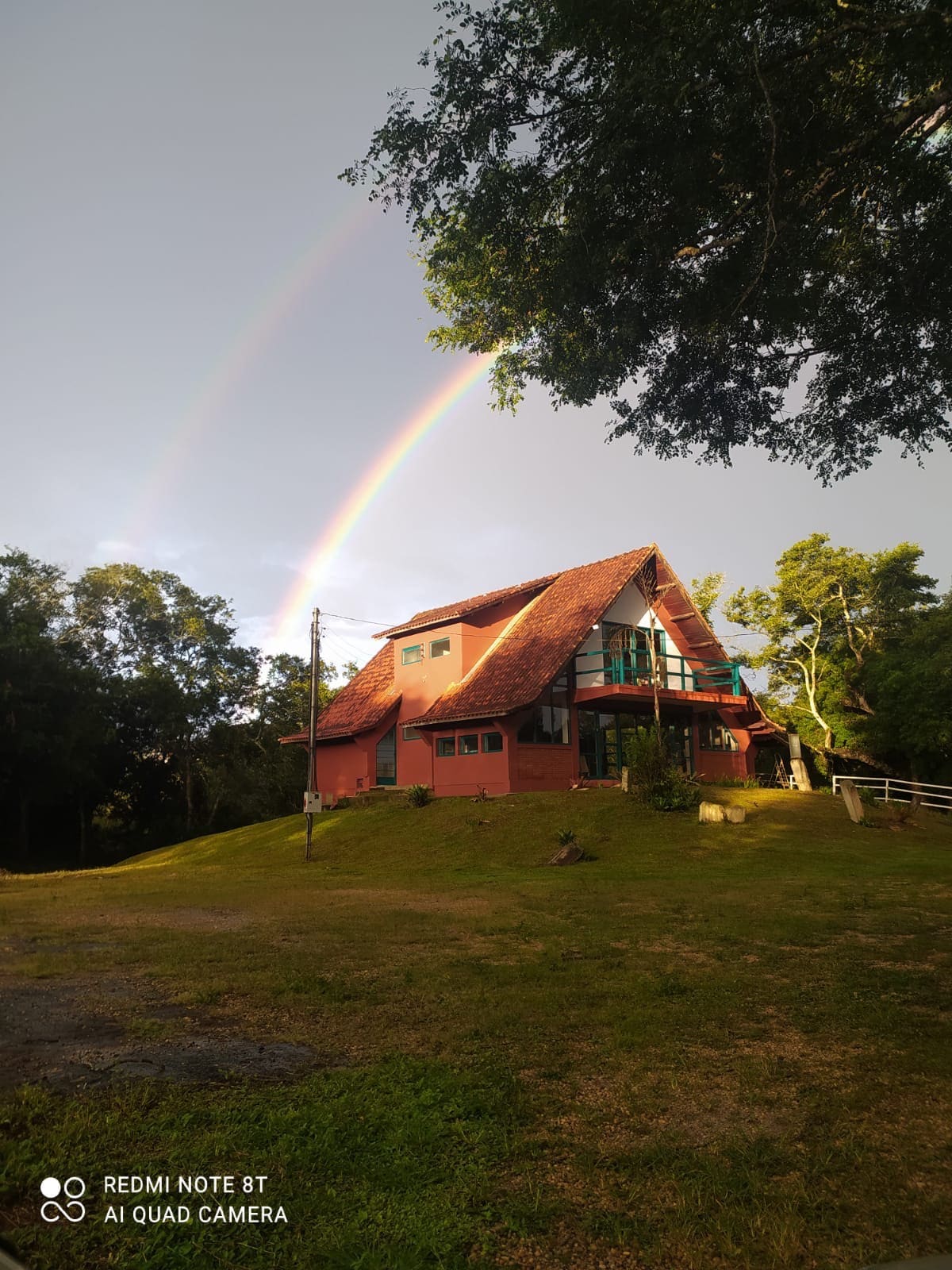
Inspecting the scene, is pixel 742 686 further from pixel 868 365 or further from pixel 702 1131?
pixel 702 1131

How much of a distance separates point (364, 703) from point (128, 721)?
19340 mm

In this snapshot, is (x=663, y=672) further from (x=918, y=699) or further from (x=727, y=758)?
(x=918, y=699)

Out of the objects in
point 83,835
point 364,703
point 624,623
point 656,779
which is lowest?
point 83,835

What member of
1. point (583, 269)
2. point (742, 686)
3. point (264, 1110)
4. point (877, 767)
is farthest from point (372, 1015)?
point (877, 767)

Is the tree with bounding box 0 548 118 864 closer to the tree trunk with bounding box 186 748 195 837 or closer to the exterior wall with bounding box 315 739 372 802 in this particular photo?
the tree trunk with bounding box 186 748 195 837

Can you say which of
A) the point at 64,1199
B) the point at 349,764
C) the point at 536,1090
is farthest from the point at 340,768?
the point at 64,1199

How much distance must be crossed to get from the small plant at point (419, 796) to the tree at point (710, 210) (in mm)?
18673

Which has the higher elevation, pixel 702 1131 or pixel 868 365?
pixel 868 365

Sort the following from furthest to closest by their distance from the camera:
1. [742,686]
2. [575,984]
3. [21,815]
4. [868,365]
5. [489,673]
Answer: [21,815], [742,686], [489,673], [868,365], [575,984]

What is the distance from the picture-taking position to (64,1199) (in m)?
3.92

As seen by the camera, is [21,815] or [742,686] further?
[21,815]

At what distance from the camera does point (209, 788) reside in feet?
171

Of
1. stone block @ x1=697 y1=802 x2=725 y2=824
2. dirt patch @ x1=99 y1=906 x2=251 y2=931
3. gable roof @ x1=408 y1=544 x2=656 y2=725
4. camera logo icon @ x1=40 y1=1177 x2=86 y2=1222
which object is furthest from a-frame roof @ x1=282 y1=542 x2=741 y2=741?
camera logo icon @ x1=40 y1=1177 x2=86 y2=1222

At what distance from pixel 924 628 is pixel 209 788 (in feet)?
137
